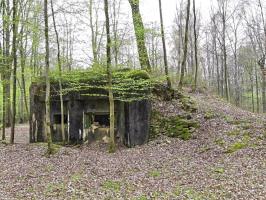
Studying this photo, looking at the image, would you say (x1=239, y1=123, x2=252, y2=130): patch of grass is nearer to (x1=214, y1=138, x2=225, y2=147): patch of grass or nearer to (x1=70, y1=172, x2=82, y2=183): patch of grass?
(x1=214, y1=138, x2=225, y2=147): patch of grass

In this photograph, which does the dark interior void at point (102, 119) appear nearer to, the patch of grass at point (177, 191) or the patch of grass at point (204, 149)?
the patch of grass at point (204, 149)

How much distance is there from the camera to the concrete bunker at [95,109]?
653 inches

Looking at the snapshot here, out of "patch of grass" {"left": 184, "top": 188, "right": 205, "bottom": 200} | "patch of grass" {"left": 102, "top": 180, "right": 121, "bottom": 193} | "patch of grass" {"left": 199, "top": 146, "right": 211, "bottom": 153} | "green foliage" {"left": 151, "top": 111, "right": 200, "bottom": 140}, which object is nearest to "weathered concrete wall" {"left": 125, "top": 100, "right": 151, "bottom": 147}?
"green foliage" {"left": 151, "top": 111, "right": 200, "bottom": 140}

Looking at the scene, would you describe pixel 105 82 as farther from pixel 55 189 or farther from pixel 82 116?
pixel 55 189

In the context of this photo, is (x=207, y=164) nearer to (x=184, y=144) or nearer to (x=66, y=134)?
(x=184, y=144)

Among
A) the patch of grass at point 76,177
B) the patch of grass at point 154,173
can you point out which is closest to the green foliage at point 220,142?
the patch of grass at point 154,173

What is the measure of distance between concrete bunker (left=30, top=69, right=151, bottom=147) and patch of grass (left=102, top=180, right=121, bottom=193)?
6.51m

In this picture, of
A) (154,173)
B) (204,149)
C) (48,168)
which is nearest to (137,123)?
(204,149)

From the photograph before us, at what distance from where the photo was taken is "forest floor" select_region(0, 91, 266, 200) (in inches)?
336

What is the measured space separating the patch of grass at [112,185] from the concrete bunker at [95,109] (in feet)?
21.4

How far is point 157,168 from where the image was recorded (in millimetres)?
11562

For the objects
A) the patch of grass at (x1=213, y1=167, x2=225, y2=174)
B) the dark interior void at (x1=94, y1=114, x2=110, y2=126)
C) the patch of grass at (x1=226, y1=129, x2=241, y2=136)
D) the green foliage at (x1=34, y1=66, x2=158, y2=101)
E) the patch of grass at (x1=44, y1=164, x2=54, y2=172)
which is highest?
the green foliage at (x1=34, y1=66, x2=158, y2=101)

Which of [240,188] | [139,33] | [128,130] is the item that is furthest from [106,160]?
[139,33]

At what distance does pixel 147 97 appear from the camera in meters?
16.9
